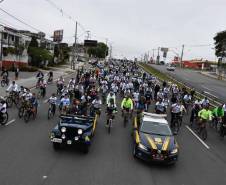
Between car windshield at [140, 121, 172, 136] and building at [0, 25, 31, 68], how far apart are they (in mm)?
42359

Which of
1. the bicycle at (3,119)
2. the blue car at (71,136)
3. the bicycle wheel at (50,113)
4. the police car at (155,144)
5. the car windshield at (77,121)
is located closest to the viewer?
the police car at (155,144)

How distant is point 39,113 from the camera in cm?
2273

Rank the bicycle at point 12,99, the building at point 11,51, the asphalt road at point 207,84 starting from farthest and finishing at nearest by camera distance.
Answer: the building at point 11,51 < the asphalt road at point 207,84 < the bicycle at point 12,99

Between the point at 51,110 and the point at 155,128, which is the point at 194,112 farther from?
the point at 51,110

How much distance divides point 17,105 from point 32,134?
7523 millimetres

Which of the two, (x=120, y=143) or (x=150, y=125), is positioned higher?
(x=150, y=125)

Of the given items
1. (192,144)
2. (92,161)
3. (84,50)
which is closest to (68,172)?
(92,161)

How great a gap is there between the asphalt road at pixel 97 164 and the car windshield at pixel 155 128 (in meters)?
1.09

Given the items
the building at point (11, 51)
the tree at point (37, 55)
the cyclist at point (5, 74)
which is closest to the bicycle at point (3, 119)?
the cyclist at point (5, 74)

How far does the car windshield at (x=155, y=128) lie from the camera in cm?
1535

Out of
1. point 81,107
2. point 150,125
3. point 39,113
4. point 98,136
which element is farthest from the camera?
point 39,113

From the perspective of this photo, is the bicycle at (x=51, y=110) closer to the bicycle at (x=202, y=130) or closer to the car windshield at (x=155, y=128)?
the car windshield at (x=155, y=128)

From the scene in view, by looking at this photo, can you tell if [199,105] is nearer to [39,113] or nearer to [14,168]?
[39,113]

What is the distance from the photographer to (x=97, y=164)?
13.2 m
